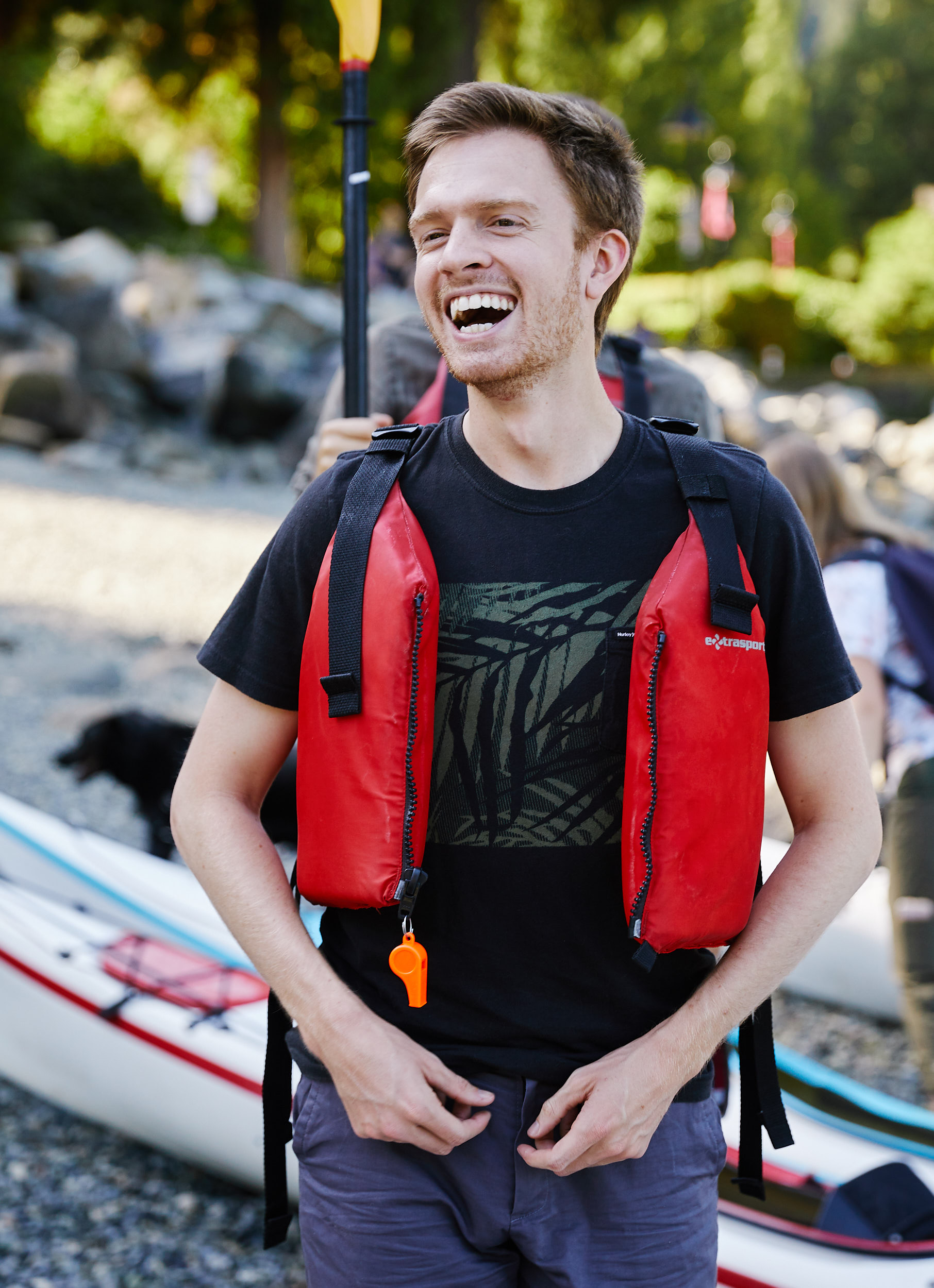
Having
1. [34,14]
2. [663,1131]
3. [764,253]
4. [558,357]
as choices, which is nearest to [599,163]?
[558,357]

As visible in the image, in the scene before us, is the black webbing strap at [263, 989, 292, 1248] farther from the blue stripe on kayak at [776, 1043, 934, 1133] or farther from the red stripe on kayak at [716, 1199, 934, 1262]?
the blue stripe on kayak at [776, 1043, 934, 1133]

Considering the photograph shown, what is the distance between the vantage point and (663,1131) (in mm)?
1487

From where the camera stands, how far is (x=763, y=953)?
1.45 metres

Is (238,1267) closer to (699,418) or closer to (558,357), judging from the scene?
(699,418)

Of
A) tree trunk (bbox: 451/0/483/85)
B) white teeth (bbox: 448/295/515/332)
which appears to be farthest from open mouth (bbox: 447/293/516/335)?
tree trunk (bbox: 451/0/483/85)

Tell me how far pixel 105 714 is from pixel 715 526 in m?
4.43

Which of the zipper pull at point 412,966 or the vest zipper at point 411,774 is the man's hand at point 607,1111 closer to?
the zipper pull at point 412,966

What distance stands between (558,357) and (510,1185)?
99cm

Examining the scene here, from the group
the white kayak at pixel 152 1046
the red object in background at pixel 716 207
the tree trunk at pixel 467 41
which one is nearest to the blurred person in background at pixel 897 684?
the white kayak at pixel 152 1046

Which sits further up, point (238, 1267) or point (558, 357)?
point (558, 357)

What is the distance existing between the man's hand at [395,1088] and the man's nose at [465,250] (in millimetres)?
885

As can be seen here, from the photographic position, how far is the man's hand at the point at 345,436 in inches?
96.7

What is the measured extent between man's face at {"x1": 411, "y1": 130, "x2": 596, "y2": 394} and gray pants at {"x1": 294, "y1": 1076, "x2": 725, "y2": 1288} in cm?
86

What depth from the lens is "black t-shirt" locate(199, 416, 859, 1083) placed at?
144 cm
